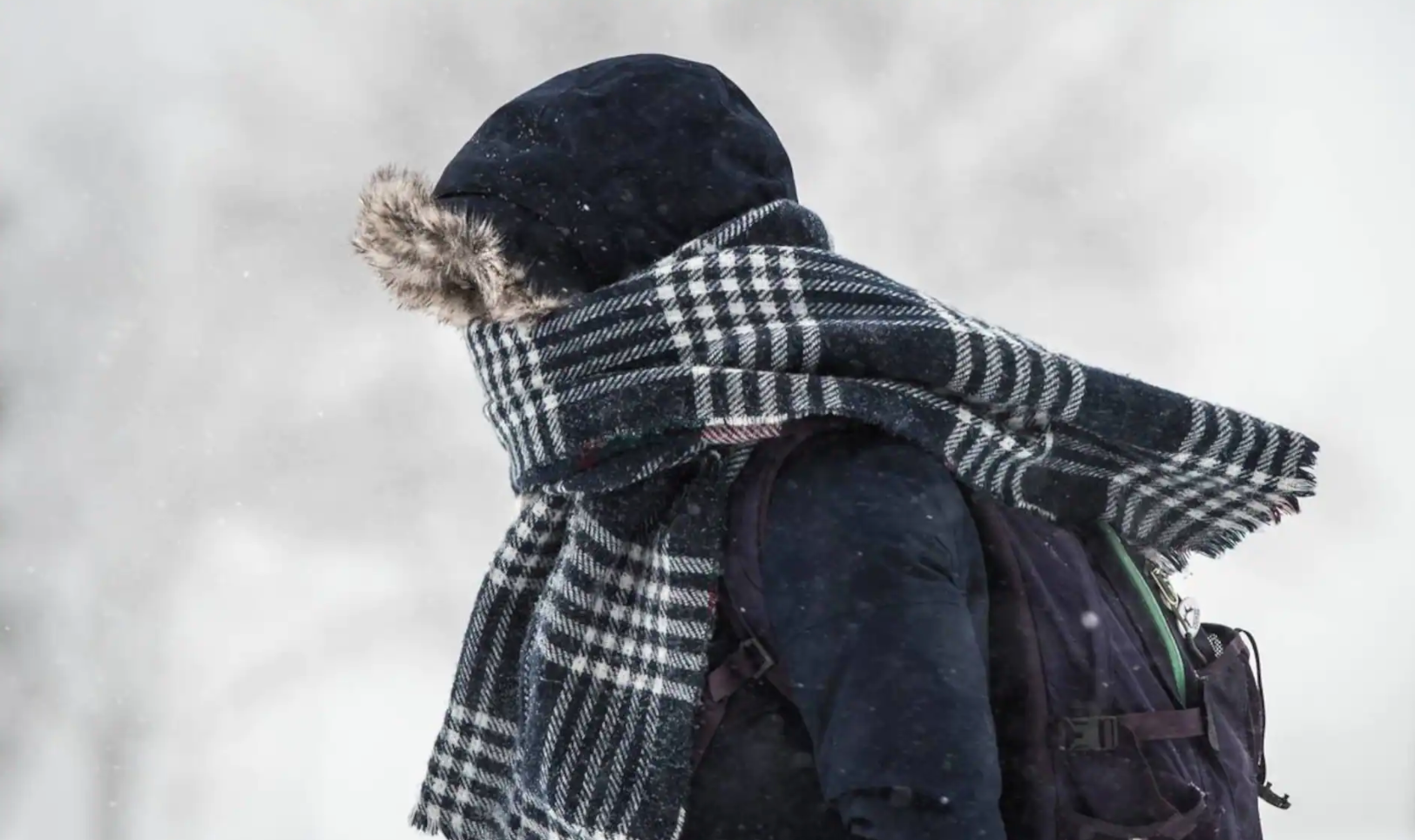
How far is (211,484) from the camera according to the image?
3170 cm

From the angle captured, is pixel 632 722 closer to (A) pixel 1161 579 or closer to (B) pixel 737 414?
(B) pixel 737 414

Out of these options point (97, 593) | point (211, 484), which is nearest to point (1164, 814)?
point (97, 593)

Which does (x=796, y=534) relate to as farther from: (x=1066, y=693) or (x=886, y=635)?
(x=1066, y=693)

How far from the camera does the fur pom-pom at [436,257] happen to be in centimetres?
153

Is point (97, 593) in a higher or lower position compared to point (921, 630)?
higher

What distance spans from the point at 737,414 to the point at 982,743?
464 millimetres

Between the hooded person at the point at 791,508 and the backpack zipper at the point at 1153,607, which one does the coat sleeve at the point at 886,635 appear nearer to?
the hooded person at the point at 791,508

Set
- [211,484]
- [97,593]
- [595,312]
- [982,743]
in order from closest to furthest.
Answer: [982,743], [595,312], [97,593], [211,484]

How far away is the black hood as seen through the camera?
1.55 metres

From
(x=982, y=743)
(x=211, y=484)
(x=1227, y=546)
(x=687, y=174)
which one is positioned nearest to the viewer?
(x=982, y=743)

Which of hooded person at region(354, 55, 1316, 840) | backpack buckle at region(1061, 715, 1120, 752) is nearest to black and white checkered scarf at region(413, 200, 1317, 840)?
hooded person at region(354, 55, 1316, 840)

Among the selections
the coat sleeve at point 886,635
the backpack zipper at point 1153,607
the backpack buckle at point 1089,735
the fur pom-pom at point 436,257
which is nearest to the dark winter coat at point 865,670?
the coat sleeve at point 886,635

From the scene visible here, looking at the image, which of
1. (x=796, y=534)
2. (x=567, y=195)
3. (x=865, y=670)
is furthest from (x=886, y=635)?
(x=567, y=195)

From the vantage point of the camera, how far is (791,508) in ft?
4.43
